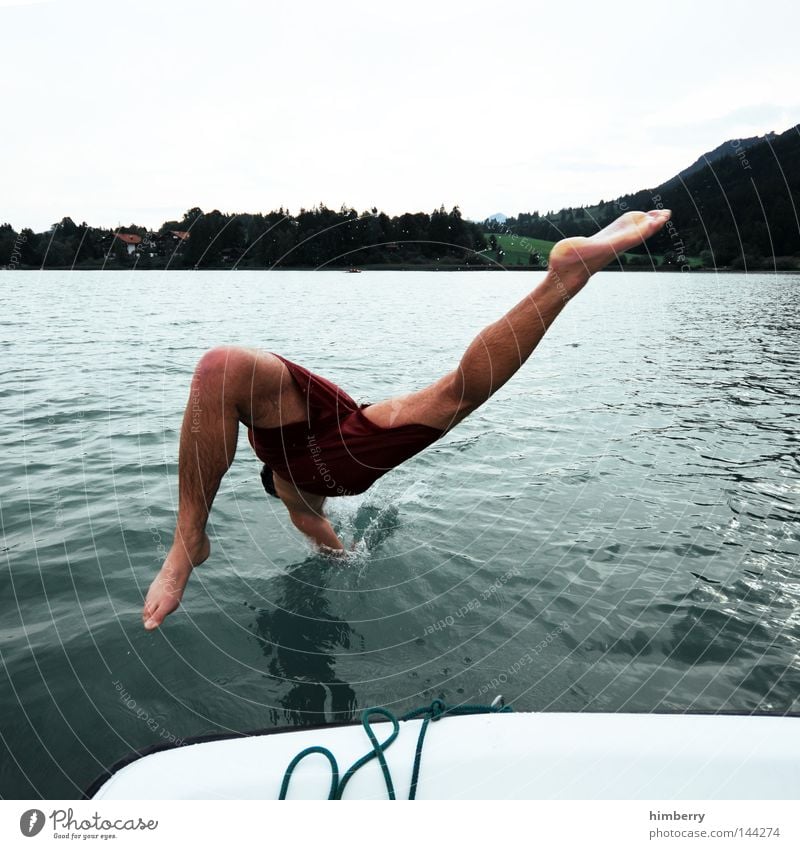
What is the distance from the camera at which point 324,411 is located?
11.9ft

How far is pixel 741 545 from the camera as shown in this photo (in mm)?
6395

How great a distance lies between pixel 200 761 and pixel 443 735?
3.94 feet

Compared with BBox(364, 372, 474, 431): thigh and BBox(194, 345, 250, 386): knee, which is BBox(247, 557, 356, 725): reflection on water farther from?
BBox(194, 345, 250, 386): knee

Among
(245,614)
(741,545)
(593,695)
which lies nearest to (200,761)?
(245,614)

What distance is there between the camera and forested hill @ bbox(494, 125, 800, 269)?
145 inches

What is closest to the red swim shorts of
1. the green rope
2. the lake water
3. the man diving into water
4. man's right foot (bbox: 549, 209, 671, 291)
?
the man diving into water

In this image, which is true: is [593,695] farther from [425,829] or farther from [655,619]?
[425,829]

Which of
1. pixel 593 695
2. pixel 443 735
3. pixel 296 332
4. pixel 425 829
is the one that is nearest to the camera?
pixel 425 829

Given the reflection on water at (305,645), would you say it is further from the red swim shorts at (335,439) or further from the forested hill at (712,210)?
the forested hill at (712,210)

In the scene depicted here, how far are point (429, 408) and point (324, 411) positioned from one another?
0.63 metres

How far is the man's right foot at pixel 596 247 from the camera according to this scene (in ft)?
9.23

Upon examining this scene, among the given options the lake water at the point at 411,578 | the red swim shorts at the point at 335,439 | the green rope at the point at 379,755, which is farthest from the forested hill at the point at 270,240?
the green rope at the point at 379,755

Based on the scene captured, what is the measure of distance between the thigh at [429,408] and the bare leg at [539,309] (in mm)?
15

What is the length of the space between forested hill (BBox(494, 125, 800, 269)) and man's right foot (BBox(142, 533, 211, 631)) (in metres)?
2.63
